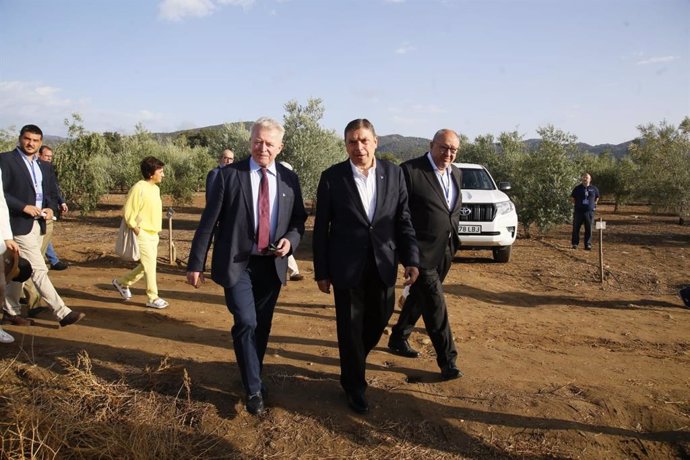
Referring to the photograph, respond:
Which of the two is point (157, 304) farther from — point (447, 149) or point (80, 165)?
point (80, 165)

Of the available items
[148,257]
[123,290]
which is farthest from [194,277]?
[123,290]

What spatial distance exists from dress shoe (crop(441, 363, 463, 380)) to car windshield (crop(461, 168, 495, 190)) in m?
7.30

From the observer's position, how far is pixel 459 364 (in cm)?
467

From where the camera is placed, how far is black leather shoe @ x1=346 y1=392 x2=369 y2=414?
368 centimetres

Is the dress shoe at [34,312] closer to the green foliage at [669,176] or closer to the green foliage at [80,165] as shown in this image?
the green foliage at [80,165]

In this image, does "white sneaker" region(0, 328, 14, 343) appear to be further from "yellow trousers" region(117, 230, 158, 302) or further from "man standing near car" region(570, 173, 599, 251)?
"man standing near car" region(570, 173, 599, 251)

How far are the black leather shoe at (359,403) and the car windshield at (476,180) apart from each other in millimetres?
8009

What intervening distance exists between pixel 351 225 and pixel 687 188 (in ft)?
63.1

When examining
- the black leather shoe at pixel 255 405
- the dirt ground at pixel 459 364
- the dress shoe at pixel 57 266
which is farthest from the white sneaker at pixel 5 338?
the dress shoe at pixel 57 266

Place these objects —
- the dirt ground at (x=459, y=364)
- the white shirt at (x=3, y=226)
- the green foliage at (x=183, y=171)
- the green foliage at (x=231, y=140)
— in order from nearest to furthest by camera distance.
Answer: the dirt ground at (x=459, y=364) < the white shirt at (x=3, y=226) < the green foliage at (x=183, y=171) < the green foliage at (x=231, y=140)

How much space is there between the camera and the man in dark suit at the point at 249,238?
350 centimetres

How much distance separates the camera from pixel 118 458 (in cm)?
313

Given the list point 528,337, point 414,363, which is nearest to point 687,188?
point 528,337

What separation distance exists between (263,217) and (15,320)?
3.56m
